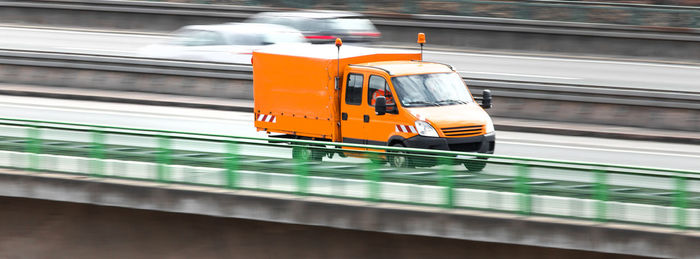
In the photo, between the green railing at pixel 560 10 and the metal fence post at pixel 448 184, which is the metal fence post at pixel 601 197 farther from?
the green railing at pixel 560 10

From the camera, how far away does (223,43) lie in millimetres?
24703

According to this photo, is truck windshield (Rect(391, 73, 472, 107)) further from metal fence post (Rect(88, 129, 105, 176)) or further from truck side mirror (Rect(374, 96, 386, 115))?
metal fence post (Rect(88, 129, 105, 176))

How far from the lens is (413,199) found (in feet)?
34.1

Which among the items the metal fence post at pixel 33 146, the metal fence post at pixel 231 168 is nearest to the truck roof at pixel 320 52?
the metal fence post at pixel 231 168

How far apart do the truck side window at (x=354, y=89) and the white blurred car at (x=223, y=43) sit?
10.6m

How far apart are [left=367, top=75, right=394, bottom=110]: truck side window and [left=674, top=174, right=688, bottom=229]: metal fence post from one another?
16.9 feet

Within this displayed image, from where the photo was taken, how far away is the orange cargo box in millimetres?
14047

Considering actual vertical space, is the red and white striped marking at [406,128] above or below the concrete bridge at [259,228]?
above

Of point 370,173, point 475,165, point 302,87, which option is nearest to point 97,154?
point 370,173

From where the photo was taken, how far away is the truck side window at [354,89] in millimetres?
13828

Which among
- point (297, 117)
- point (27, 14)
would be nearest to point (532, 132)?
point (297, 117)

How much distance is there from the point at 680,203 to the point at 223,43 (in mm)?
17045

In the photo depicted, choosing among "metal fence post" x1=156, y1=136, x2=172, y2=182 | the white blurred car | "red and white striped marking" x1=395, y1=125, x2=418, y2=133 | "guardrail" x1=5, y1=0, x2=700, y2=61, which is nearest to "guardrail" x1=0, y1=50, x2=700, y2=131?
the white blurred car

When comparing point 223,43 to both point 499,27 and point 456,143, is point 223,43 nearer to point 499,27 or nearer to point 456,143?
point 499,27
